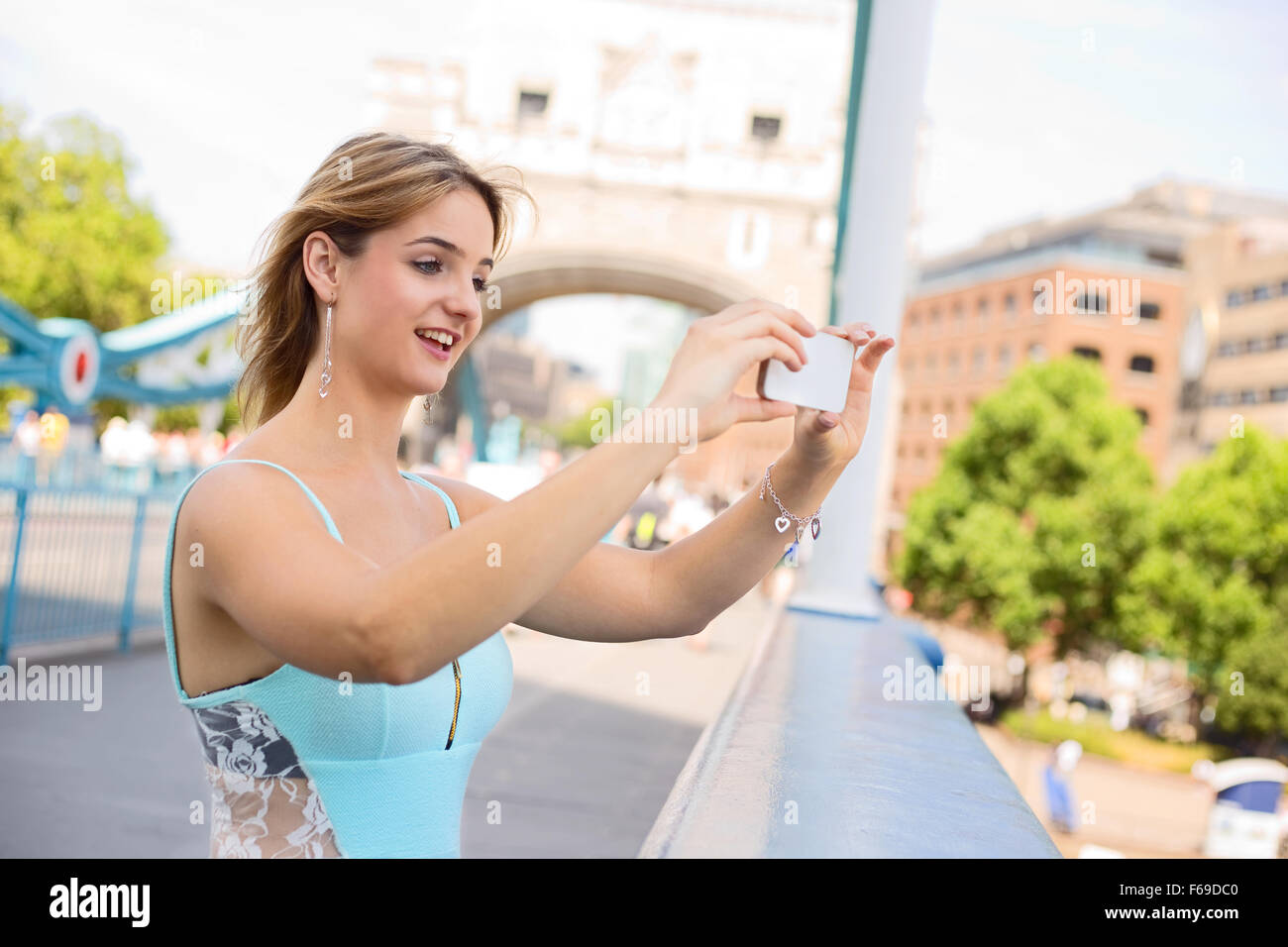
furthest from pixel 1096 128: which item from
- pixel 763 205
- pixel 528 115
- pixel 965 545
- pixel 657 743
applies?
pixel 657 743

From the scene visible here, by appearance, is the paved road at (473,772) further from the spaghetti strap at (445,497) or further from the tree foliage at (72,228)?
the tree foliage at (72,228)

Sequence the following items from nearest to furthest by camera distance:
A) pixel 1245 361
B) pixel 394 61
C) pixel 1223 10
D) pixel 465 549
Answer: pixel 465 549, pixel 1223 10, pixel 394 61, pixel 1245 361

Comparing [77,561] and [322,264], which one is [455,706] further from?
[77,561]

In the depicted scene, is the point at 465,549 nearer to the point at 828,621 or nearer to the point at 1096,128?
the point at 828,621

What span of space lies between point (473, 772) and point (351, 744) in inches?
166

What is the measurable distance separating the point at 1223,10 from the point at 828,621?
4.65m

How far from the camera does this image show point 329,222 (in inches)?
53.6

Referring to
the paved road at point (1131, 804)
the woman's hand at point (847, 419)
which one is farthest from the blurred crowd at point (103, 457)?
the paved road at point (1131, 804)

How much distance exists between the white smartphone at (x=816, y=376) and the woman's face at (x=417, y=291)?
365 mm

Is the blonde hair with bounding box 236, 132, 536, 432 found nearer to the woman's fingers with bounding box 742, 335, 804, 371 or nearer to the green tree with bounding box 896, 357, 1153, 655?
the woman's fingers with bounding box 742, 335, 804, 371

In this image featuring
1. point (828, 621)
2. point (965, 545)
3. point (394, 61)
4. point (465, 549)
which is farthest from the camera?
point (965, 545)

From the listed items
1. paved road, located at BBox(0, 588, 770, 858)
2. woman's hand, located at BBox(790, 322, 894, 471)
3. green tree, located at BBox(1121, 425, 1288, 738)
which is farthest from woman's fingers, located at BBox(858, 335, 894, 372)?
green tree, located at BBox(1121, 425, 1288, 738)

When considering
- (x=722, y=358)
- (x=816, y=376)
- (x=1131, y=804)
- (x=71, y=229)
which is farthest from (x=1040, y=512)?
(x=722, y=358)

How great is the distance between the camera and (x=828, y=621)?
4988 mm
